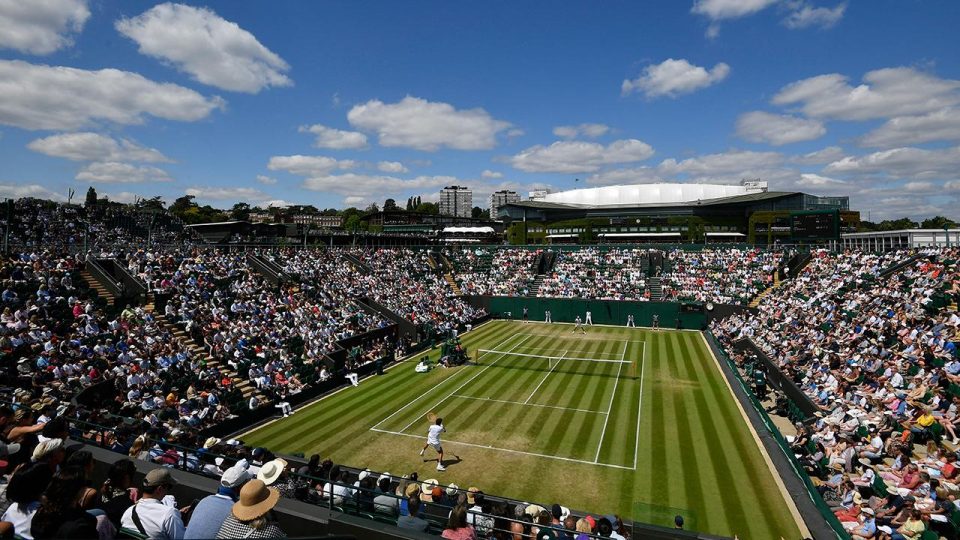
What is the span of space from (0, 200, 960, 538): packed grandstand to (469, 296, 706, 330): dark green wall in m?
1.71

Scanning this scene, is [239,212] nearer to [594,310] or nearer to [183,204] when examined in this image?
[183,204]

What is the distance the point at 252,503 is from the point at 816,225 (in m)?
48.9

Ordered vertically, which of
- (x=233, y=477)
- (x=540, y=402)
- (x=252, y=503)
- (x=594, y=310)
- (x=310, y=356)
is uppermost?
(x=252, y=503)

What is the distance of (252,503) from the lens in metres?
4.76

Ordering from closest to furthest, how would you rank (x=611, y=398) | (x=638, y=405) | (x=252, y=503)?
(x=252, y=503)
(x=638, y=405)
(x=611, y=398)

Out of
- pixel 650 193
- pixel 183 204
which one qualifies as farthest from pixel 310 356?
pixel 183 204

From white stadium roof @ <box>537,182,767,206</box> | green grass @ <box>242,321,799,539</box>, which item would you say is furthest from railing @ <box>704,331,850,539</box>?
white stadium roof @ <box>537,182,767,206</box>

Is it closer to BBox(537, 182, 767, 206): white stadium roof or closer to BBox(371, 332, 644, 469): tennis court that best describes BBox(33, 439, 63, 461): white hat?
BBox(371, 332, 644, 469): tennis court

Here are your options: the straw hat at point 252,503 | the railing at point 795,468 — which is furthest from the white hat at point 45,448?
the railing at point 795,468

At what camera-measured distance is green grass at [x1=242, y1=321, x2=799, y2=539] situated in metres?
13.4

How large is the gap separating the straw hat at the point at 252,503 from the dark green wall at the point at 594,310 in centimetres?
4221

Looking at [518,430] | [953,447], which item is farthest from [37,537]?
[953,447]

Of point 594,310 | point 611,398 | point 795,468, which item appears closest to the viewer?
point 795,468

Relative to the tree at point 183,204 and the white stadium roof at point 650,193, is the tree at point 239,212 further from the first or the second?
the white stadium roof at point 650,193
